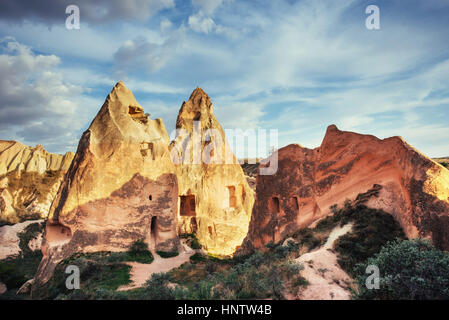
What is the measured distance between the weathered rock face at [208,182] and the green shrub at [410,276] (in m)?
19.1

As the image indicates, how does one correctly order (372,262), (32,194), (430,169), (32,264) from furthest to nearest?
(32,194)
(32,264)
(430,169)
(372,262)

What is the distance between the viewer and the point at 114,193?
1623 centimetres

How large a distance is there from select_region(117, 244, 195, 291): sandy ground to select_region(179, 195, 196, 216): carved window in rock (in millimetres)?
7077

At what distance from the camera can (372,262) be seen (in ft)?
23.4

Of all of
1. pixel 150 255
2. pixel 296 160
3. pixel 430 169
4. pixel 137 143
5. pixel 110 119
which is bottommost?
pixel 150 255

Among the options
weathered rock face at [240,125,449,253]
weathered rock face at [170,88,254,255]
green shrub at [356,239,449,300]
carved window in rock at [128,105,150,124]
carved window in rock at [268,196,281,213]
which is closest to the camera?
green shrub at [356,239,449,300]

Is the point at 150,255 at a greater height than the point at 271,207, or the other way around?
the point at 271,207

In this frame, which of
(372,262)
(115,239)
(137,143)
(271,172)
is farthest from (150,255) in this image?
(372,262)

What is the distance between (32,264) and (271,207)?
18.0 m

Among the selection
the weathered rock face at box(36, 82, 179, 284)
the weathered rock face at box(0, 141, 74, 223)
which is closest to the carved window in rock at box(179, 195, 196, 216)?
the weathered rock face at box(36, 82, 179, 284)

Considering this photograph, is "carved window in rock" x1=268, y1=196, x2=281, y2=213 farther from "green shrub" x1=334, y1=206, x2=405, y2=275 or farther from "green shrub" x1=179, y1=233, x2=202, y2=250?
"green shrub" x1=179, y1=233, x2=202, y2=250

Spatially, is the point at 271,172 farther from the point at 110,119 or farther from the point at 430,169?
the point at 110,119

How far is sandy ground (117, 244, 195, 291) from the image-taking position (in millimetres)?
13434

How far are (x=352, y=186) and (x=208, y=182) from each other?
54.7ft
